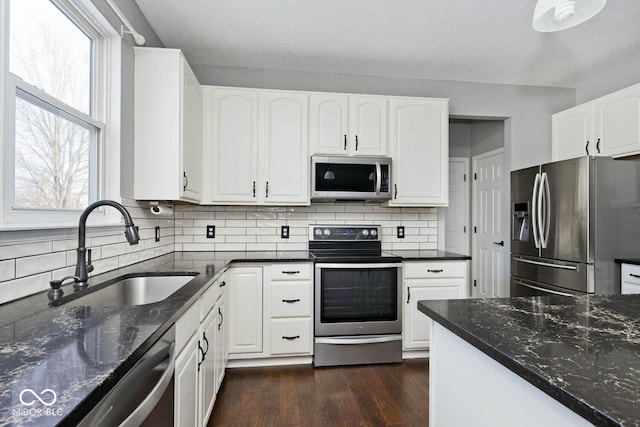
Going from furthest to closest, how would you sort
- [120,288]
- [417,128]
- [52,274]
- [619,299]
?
[417,128] → [120,288] → [52,274] → [619,299]

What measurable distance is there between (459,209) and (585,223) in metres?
2.02

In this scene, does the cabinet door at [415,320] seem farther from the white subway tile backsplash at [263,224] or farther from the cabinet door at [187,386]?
the cabinet door at [187,386]

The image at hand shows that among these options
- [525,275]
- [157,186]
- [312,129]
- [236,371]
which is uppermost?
[312,129]

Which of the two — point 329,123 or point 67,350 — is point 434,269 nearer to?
point 329,123

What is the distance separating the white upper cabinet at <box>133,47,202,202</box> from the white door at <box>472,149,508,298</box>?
3275 mm

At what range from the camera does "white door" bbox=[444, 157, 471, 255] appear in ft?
14.9

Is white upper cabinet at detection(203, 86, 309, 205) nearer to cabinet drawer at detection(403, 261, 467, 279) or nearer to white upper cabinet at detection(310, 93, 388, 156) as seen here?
white upper cabinet at detection(310, 93, 388, 156)

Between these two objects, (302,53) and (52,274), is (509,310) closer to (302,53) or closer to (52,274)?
(52,274)

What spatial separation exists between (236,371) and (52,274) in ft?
5.18

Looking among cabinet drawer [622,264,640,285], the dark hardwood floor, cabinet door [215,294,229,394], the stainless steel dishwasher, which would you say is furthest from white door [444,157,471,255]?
the stainless steel dishwasher

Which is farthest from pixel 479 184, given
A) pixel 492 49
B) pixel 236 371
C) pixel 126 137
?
pixel 126 137

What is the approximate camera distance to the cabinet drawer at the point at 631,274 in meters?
2.40

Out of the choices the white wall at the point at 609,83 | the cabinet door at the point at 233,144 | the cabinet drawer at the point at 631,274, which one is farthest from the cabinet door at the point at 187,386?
the white wall at the point at 609,83

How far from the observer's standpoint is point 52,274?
1.46 m
